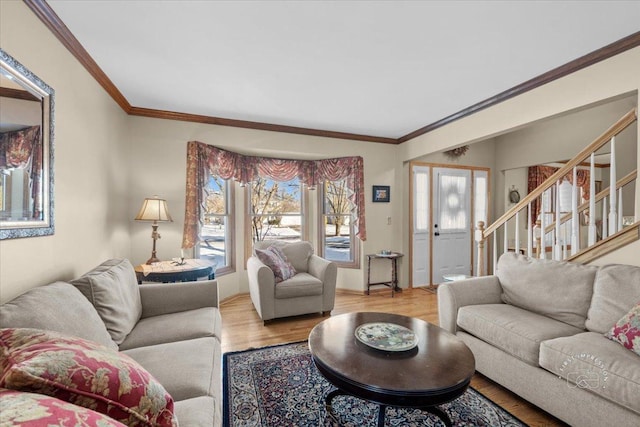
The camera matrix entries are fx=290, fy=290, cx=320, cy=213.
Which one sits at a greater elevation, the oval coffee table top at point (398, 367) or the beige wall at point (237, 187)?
the beige wall at point (237, 187)

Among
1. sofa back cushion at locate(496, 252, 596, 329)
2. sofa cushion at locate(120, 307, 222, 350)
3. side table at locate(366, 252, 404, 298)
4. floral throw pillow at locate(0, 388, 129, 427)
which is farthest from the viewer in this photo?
side table at locate(366, 252, 404, 298)

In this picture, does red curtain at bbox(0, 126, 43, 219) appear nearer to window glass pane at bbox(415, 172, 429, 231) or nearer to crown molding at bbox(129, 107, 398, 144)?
crown molding at bbox(129, 107, 398, 144)

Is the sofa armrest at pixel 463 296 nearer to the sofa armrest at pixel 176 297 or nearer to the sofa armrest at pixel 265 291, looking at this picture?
the sofa armrest at pixel 265 291

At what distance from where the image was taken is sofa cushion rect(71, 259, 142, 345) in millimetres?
1636

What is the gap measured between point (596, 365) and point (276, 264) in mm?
2607

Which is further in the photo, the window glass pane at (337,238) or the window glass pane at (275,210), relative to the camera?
the window glass pane at (337,238)

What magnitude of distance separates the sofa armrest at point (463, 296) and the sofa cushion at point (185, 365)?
1756 millimetres

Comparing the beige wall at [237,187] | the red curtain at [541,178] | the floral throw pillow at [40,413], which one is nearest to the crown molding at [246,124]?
the beige wall at [237,187]

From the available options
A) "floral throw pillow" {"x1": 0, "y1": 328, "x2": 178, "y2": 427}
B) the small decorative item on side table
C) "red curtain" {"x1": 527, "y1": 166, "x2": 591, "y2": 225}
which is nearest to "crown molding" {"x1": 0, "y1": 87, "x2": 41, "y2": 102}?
"floral throw pillow" {"x1": 0, "y1": 328, "x2": 178, "y2": 427}

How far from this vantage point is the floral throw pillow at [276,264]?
323cm

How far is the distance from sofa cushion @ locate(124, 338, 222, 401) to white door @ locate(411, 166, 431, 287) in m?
3.64

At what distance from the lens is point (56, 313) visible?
1246 millimetres

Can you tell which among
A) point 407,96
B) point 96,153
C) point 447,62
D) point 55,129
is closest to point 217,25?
point 55,129

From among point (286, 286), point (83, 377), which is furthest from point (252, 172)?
point (83, 377)
